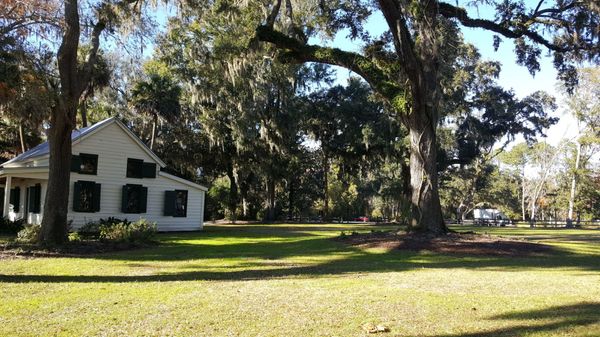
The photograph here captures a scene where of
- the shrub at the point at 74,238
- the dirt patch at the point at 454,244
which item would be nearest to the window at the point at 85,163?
the shrub at the point at 74,238

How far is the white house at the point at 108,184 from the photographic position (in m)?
20.9

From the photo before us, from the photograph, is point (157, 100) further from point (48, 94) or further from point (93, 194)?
point (48, 94)

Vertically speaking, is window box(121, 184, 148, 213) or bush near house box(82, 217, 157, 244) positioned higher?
window box(121, 184, 148, 213)

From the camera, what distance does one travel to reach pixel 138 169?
75.6 feet

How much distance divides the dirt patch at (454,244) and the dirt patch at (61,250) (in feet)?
22.9

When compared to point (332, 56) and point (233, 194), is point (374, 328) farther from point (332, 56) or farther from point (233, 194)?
point (233, 194)

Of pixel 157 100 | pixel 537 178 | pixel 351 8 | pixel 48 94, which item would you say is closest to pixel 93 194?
pixel 157 100

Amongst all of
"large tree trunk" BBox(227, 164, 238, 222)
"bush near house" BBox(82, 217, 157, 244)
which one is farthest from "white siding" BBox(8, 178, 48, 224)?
"large tree trunk" BBox(227, 164, 238, 222)

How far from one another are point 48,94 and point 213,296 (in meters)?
7.49

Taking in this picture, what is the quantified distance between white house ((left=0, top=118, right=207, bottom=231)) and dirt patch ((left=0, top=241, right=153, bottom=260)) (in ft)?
22.9

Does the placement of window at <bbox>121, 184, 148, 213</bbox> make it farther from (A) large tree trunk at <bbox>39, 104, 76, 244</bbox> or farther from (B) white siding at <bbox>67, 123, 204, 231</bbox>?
(A) large tree trunk at <bbox>39, 104, 76, 244</bbox>

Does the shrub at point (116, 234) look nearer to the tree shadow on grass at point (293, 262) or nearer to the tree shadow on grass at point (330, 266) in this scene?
the tree shadow on grass at point (293, 262)

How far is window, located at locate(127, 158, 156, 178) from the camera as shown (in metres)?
22.8

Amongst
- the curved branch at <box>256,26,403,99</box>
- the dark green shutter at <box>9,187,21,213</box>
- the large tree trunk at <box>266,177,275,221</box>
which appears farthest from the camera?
the large tree trunk at <box>266,177,275,221</box>
